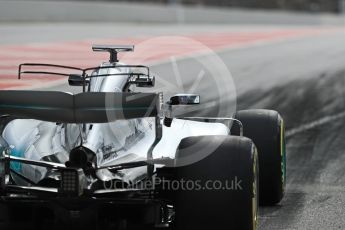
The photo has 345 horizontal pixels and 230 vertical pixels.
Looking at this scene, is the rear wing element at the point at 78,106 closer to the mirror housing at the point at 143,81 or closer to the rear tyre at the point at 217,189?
the rear tyre at the point at 217,189

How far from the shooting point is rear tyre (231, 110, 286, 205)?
7.43 m

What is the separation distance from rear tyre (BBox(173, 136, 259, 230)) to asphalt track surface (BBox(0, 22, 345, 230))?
108cm

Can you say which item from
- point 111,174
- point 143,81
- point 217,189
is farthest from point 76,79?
point 217,189

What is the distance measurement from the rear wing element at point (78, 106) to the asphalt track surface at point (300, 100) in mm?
1576

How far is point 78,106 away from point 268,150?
223 cm

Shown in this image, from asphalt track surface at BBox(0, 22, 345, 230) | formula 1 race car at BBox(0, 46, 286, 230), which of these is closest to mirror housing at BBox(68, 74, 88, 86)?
formula 1 race car at BBox(0, 46, 286, 230)

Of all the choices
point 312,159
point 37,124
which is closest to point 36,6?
point 312,159

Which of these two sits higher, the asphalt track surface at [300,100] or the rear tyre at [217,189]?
the rear tyre at [217,189]

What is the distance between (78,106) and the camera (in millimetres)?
5707

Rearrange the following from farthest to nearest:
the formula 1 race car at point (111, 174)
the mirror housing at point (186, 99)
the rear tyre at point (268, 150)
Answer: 1. the rear tyre at point (268, 150)
2. the mirror housing at point (186, 99)
3. the formula 1 race car at point (111, 174)

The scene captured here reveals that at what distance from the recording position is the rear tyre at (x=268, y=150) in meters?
7.43

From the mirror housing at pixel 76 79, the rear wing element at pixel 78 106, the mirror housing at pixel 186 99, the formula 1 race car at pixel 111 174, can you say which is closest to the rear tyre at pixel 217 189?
the formula 1 race car at pixel 111 174

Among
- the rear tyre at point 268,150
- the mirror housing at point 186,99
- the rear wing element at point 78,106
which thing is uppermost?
the rear wing element at point 78,106

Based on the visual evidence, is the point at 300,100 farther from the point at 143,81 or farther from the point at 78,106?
the point at 78,106
